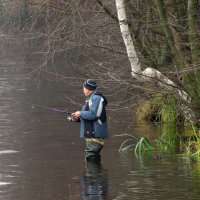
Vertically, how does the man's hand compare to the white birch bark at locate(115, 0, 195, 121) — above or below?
below

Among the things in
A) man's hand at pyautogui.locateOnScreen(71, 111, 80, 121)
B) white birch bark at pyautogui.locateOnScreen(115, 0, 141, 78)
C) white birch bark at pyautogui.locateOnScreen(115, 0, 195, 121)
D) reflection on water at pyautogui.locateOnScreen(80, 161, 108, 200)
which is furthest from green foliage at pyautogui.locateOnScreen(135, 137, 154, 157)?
man's hand at pyautogui.locateOnScreen(71, 111, 80, 121)

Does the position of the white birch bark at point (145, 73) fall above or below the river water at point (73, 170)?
above

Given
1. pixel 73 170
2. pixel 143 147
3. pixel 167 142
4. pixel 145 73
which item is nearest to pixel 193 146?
pixel 167 142

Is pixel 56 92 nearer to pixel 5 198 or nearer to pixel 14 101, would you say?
pixel 14 101

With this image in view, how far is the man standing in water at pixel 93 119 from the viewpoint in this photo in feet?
45.6

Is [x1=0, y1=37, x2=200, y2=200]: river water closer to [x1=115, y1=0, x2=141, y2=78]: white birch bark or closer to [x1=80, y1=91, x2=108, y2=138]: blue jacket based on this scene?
[x1=80, y1=91, x2=108, y2=138]: blue jacket

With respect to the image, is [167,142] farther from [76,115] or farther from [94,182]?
[94,182]

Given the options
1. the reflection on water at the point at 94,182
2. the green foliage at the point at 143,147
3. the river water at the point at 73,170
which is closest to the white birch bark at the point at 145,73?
the green foliage at the point at 143,147

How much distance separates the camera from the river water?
11.4 meters

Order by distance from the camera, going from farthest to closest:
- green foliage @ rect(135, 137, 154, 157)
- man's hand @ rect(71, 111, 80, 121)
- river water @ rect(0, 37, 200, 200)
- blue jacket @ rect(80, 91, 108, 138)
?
green foliage @ rect(135, 137, 154, 157)
man's hand @ rect(71, 111, 80, 121)
blue jacket @ rect(80, 91, 108, 138)
river water @ rect(0, 37, 200, 200)

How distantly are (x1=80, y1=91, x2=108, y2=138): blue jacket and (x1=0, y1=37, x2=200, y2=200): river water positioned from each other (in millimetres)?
525

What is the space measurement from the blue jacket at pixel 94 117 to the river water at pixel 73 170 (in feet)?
1.72

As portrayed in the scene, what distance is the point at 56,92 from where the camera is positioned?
30125mm

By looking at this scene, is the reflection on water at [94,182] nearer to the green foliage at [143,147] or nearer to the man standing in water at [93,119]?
the man standing in water at [93,119]
